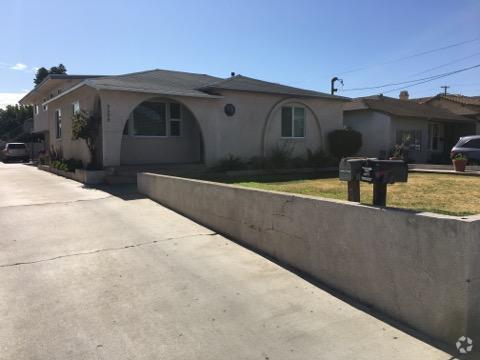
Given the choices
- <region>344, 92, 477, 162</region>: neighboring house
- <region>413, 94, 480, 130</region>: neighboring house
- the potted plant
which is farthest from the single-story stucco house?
the potted plant

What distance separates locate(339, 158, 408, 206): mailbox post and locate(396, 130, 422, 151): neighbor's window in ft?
67.7

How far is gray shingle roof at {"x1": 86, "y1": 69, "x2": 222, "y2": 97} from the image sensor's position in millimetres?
14209

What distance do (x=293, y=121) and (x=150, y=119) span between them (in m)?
6.87

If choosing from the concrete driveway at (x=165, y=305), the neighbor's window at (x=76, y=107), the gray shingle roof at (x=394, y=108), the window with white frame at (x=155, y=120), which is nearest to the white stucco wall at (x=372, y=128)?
the gray shingle roof at (x=394, y=108)

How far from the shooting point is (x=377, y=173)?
4.49 meters

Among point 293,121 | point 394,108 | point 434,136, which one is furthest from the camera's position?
point 434,136

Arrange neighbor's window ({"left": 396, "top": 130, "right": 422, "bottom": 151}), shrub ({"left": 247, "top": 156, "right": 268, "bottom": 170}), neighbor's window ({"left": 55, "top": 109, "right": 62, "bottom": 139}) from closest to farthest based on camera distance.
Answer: shrub ({"left": 247, "top": 156, "right": 268, "bottom": 170}) < neighbor's window ({"left": 55, "top": 109, "right": 62, "bottom": 139}) < neighbor's window ({"left": 396, "top": 130, "right": 422, "bottom": 151})

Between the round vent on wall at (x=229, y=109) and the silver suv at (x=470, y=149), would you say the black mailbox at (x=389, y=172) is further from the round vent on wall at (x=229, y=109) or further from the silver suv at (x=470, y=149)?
the silver suv at (x=470, y=149)

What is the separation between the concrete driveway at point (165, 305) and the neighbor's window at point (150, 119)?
30.6ft

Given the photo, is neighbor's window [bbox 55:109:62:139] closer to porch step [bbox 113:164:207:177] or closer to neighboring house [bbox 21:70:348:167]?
neighboring house [bbox 21:70:348:167]

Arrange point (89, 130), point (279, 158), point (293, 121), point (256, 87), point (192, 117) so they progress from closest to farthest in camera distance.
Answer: point (89, 130)
point (279, 158)
point (192, 117)
point (256, 87)
point (293, 121)

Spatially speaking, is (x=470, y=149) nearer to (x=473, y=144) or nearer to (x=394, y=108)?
(x=473, y=144)

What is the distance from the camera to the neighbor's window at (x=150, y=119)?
1617cm

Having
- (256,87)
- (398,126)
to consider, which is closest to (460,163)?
(256,87)
